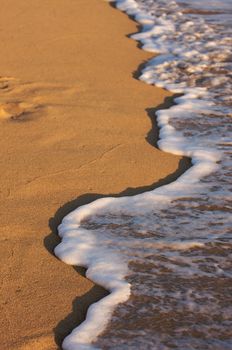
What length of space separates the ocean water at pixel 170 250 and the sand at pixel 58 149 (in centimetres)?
10

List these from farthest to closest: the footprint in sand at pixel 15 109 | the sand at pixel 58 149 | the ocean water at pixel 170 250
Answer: the footprint in sand at pixel 15 109
the sand at pixel 58 149
the ocean water at pixel 170 250

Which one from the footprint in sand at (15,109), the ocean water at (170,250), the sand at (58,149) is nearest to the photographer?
the ocean water at (170,250)

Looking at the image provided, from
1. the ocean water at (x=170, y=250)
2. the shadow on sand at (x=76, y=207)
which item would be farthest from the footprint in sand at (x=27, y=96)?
the ocean water at (x=170, y=250)

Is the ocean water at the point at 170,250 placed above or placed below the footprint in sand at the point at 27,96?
below

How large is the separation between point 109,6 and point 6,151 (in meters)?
5.14

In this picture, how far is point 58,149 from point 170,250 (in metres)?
1.36

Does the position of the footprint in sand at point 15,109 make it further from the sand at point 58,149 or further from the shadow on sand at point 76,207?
the shadow on sand at point 76,207

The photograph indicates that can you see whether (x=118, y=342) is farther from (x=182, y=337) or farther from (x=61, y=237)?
(x=61, y=237)

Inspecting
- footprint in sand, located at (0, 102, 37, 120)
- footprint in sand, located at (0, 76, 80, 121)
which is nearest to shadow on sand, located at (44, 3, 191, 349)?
footprint in sand, located at (0, 76, 80, 121)

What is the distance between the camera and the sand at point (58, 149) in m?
2.82

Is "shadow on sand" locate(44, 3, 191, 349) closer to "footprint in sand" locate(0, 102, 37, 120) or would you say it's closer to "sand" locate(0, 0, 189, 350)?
"sand" locate(0, 0, 189, 350)

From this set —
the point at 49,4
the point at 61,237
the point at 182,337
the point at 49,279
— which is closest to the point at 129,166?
the point at 61,237

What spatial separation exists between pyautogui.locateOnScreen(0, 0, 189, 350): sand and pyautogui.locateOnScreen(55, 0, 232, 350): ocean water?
0.10 m

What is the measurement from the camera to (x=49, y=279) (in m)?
2.95
